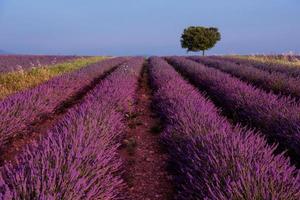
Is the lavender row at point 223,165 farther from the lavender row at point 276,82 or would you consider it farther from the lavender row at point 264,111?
the lavender row at point 276,82

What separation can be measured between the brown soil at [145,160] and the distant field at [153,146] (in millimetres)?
13

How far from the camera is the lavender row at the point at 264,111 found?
5.71 meters

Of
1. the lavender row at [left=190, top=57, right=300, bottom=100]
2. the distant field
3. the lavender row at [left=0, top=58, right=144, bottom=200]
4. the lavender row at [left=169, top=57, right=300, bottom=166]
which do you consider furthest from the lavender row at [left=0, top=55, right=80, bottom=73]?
the lavender row at [left=0, top=58, right=144, bottom=200]

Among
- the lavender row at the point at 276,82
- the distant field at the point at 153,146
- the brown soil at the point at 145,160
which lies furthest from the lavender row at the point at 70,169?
the lavender row at the point at 276,82

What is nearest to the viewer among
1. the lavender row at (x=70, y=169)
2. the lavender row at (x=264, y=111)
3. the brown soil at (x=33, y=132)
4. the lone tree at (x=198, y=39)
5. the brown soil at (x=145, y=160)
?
the lavender row at (x=70, y=169)

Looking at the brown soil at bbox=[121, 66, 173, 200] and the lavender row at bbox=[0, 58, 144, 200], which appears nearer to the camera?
the lavender row at bbox=[0, 58, 144, 200]

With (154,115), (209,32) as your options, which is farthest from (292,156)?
(209,32)

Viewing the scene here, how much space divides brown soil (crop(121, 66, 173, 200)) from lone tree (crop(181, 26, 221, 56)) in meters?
42.4

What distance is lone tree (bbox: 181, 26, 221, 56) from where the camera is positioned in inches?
2000

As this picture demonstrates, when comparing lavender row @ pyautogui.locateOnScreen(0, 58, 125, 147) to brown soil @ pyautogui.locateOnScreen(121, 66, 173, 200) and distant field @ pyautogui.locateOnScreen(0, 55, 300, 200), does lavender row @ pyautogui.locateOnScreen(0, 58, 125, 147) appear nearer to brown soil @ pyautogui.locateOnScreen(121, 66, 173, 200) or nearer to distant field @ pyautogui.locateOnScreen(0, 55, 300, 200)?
distant field @ pyautogui.locateOnScreen(0, 55, 300, 200)

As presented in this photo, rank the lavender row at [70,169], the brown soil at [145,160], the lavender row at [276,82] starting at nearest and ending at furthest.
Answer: the lavender row at [70,169] → the brown soil at [145,160] → the lavender row at [276,82]

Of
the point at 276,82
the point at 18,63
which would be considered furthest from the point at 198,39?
the point at 276,82

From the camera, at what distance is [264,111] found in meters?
6.85

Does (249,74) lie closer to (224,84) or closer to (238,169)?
(224,84)
